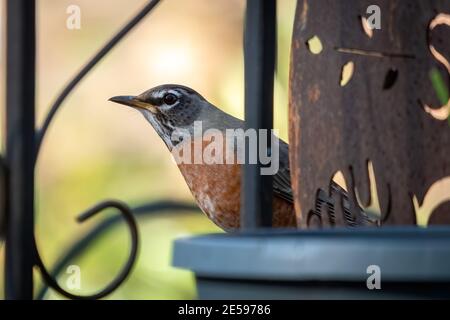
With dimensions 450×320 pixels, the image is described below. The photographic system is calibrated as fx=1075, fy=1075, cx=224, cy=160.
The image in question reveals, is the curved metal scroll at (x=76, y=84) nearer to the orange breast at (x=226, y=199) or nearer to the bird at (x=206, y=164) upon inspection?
the bird at (x=206, y=164)

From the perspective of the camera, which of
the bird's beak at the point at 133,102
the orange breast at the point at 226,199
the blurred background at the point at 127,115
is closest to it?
the orange breast at the point at 226,199

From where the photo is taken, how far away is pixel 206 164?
2.23m

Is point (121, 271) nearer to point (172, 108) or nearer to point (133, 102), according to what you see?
point (133, 102)

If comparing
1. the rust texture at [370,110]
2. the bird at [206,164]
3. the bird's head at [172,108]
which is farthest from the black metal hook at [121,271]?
the bird's head at [172,108]

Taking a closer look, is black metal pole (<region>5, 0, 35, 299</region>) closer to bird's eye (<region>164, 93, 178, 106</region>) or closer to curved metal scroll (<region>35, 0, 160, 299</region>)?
curved metal scroll (<region>35, 0, 160, 299</region>)

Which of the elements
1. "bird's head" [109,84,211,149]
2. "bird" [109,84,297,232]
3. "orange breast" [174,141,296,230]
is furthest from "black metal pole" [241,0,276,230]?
"bird's head" [109,84,211,149]

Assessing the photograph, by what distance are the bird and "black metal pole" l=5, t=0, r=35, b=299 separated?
72 cm

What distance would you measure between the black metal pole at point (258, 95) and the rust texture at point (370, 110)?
0.99ft

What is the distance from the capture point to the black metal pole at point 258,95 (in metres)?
1.11

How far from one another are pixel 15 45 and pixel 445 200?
648 millimetres

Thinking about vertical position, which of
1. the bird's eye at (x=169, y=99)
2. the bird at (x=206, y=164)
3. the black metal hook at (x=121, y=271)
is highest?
the bird's eye at (x=169, y=99)

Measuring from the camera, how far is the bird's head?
249 centimetres

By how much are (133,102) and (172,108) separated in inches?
6.2
